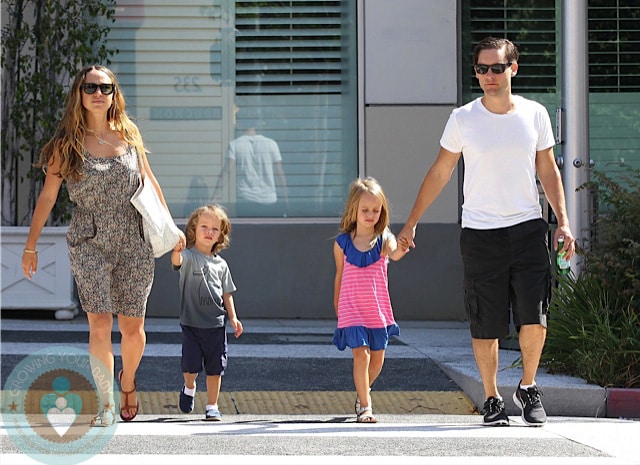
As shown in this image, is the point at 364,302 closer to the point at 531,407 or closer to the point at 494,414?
the point at 494,414

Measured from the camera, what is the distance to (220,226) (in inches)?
270

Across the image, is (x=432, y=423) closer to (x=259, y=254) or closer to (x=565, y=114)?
(x=565, y=114)

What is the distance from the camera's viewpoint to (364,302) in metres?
6.72

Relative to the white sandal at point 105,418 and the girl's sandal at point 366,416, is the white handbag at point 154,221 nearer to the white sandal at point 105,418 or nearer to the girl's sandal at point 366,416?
the white sandal at point 105,418

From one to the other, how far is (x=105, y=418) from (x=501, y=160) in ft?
8.05

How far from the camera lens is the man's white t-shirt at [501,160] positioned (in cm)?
641

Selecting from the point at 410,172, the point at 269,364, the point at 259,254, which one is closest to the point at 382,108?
the point at 410,172

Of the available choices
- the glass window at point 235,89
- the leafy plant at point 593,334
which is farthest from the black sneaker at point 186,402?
the glass window at point 235,89

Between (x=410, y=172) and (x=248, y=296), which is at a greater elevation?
(x=410, y=172)

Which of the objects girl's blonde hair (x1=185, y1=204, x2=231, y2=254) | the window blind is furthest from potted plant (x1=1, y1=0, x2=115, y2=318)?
girl's blonde hair (x1=185, y1=204, x2=231, y2=254)

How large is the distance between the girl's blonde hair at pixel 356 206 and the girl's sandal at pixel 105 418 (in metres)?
1.70

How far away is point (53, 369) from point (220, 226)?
1.91m

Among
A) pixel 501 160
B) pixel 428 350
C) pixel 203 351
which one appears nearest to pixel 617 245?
pixel 501 160

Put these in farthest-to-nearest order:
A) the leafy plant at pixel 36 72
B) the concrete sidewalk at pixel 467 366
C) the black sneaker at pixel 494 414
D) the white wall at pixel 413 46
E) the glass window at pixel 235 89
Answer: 1. the glass window at pixel 235 89
2. the white wall at pixel 413 46
3. the leafy plant at pixel 36 72
4. the concrete sidewalk at pixel 467 366
5. the black sneaker at pixel 494 414
